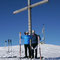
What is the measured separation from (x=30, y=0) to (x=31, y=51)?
3080 mm

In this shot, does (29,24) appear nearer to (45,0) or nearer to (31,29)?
(31,29)

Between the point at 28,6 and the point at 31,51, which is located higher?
the point at 28,6

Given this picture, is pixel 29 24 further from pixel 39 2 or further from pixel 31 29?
pixel 39 2

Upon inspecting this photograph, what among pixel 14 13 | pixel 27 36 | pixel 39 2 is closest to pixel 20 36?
pixel 27 36

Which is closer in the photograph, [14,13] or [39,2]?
[39,2]

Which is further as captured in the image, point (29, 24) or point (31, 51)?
point (31, 51)

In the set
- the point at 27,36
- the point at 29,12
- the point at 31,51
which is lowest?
the point at 31,51

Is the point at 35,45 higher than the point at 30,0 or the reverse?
the reverse

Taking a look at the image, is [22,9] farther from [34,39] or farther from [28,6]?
[34,39]

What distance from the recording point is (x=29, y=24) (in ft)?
38.6

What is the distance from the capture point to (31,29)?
467 inches

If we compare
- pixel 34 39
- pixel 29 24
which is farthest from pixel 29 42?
pixel 29 24

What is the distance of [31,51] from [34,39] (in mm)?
783

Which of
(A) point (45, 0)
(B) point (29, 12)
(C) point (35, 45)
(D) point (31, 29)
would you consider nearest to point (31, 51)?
(C) point (35, 45)
